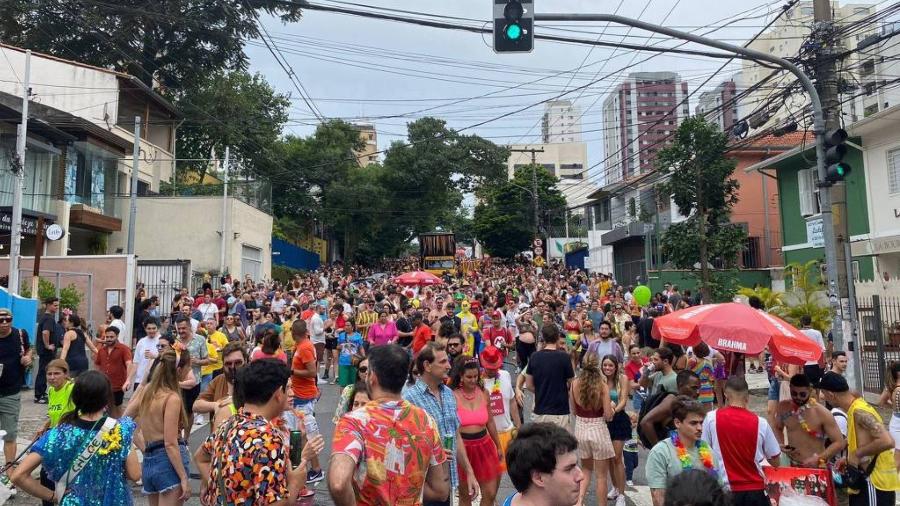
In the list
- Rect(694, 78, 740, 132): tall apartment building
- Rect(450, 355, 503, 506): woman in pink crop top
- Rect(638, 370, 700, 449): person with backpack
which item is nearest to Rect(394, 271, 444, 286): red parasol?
Rect(694, 78, 740, 132): tall apartment building

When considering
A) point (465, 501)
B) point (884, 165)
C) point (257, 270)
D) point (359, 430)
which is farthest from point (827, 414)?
point (257, 270)

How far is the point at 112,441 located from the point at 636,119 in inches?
3824

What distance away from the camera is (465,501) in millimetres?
5336

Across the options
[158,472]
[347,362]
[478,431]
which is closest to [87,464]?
[158,472]

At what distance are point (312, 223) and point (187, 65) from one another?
17.2 m

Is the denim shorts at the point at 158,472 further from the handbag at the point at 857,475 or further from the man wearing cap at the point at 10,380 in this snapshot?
the handbag at the point at 857,475

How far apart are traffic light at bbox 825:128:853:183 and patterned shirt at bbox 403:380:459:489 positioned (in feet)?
25.3

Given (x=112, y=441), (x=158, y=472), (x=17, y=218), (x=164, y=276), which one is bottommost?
(x=158, y=472)

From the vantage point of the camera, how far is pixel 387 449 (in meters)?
3.29

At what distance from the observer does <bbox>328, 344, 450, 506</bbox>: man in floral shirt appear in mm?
3138

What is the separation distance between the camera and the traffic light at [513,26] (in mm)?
8734

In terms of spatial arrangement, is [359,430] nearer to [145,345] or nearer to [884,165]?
[145,345]

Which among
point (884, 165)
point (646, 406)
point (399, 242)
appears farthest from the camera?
point (399, 242)

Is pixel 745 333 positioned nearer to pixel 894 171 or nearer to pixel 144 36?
pixel 894 171
